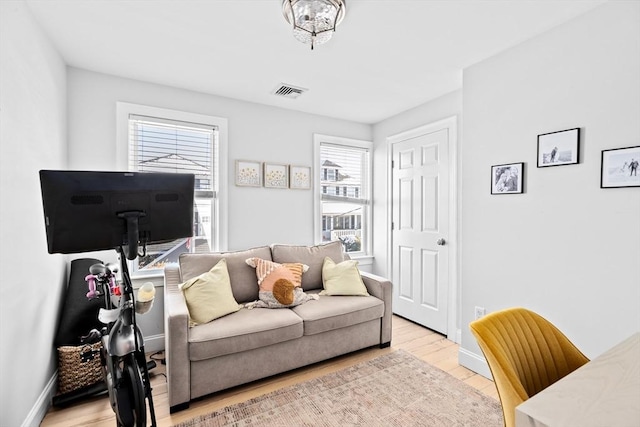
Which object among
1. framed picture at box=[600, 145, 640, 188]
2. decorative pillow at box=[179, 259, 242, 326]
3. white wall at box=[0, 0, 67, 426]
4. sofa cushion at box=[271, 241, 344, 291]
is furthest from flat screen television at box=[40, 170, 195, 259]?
framed picture at box=[600, 145, 640, 188]

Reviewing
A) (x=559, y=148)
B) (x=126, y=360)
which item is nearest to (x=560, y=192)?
(x=559, y=148)

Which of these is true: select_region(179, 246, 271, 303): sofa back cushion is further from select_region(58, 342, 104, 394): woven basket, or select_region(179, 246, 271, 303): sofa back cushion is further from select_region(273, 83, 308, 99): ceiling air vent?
select_region(273, 83, 308, 99): ceiling air vent

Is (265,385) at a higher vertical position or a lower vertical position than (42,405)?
lower

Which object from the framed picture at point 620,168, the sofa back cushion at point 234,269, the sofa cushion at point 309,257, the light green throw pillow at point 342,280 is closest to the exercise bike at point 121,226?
the sofa back cushion at point 234,269

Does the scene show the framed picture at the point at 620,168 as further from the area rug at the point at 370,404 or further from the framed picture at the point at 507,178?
the area rug at the point at 370,404

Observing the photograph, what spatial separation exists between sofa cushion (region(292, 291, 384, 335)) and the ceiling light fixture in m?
1.97

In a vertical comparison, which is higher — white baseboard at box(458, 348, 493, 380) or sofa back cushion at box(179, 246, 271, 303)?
sofa back cushion at box(179, 246, 271, 303)

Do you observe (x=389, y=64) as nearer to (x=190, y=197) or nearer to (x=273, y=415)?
(x=190, y=197)

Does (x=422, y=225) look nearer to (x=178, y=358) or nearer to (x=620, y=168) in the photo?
(x=620, y=168)

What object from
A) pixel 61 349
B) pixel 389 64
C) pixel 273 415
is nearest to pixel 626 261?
pixel 389 64

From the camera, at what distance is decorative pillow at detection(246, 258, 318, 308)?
251cm

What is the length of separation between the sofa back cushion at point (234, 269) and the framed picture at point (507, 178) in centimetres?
216

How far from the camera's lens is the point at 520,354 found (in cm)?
118

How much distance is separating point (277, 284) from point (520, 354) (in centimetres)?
177
